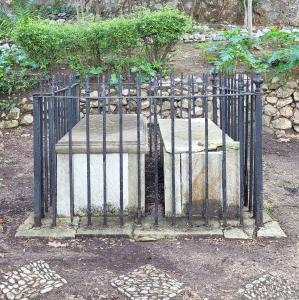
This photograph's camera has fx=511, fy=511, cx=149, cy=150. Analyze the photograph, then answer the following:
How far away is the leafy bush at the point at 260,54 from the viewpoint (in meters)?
8.85

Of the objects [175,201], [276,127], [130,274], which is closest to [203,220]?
[175,201]

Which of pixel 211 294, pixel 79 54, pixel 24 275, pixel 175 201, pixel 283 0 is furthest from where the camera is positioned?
pixel 283 0

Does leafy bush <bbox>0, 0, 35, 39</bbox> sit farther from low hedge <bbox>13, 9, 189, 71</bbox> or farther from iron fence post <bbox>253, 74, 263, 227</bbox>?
iron fence post <bbox>253, 74, 263, 227</bbox>

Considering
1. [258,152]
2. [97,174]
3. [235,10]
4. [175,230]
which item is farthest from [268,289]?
[235,10]

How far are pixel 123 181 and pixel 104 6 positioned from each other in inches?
A: 529

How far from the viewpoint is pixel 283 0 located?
1588 centimetres

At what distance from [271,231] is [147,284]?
4.50ft

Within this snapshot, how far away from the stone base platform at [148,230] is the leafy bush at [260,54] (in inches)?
173

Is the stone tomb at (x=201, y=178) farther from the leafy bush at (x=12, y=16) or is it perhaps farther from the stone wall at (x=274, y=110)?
the leafy bush at (x=12, y=16)

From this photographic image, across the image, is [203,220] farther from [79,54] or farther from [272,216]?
[79,54]

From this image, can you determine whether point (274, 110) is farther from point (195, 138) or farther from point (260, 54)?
point (195, 138)

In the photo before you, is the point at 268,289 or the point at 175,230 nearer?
the point at 268,289

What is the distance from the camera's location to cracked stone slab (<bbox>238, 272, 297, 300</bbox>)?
10.2 ft

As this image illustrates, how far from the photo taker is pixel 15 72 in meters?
9.42
